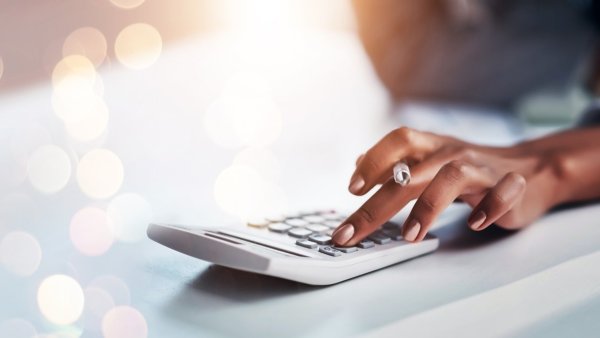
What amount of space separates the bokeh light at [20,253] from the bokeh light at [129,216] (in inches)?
2.5

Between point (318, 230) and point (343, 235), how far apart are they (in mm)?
32

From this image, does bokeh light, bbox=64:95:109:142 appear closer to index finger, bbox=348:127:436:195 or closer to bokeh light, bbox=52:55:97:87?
bokeh light, bbox=52:55:97:87

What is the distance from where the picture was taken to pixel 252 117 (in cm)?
91

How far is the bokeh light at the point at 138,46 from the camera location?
2.48 ft

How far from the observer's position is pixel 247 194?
72 cm

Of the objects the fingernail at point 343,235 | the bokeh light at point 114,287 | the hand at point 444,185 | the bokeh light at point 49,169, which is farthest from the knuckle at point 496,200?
the bokeh light at point 49,169

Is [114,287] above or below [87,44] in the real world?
below

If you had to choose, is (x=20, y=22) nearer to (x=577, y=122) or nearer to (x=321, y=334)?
(x=321, y=334)

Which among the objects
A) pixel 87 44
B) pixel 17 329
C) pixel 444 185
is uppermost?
pixel 87 44

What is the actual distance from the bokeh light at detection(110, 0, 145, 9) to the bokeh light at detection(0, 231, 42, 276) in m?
0.26

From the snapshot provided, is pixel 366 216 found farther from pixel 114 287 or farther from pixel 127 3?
pixel 127 3

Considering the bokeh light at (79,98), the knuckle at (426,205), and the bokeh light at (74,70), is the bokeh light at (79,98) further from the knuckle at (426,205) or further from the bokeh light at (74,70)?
the knuckle at (426,205)

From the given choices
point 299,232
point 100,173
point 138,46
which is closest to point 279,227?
point 299,232

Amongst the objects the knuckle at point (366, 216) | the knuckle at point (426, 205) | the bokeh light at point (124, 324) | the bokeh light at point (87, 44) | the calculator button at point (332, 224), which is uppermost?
the bokeh light at point (87, 44)
